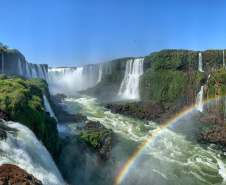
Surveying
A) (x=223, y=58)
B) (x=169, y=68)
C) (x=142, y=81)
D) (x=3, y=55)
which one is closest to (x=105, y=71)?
(x=142, y=81)

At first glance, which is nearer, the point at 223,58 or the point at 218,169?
the point at 218,169

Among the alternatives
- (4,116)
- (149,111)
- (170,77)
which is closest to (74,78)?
(170,77)

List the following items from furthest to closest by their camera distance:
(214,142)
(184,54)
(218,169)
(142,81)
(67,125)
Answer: (142,81) < (184,54) < (67,125) < (214,142) < (218,169)

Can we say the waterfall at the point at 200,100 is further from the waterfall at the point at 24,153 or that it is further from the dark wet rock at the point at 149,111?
the waterfall at the point at 24,153

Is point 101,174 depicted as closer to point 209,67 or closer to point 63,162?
point 63,162

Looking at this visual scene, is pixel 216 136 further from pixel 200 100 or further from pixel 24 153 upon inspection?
pixel 24 153

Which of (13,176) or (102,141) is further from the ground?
(13,176)
